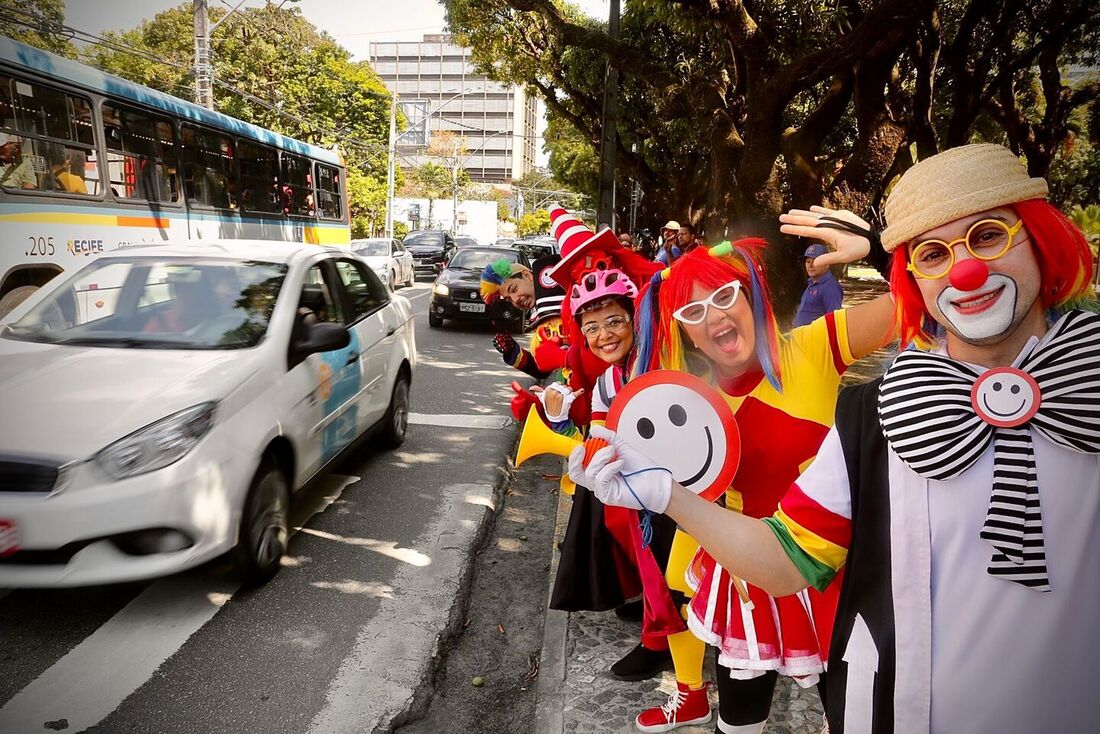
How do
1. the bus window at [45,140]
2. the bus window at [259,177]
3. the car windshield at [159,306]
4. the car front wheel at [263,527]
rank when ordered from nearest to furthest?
the car front wheel at [263,527], the car windshield at [159,306], the bus window at [45,140], the bus window at [259,177]

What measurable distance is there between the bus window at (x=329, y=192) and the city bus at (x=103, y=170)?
6.83 ft

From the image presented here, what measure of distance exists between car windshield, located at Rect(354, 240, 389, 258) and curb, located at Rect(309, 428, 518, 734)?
15.1 meters

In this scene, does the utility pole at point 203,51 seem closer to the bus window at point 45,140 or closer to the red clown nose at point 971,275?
the bus window at point 45,140

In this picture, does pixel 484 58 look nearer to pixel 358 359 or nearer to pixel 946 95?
pixel 946 95

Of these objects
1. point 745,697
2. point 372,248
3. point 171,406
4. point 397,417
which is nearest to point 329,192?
point 372,248

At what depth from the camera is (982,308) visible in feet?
3.77

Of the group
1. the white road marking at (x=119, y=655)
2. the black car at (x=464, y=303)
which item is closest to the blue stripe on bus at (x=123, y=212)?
the black car at (x=464, y=303)

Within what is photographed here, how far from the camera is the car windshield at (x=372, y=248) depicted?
740 inches

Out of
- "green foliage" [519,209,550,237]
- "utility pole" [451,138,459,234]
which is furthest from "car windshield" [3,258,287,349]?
"green foliage" [519,209,550,237]

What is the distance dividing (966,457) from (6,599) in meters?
3.94

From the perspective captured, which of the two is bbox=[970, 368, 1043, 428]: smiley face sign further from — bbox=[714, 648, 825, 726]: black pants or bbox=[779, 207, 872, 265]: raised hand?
bbox=[714, 648, 825, 726]: black pants

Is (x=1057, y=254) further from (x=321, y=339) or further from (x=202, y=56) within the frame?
(x=202, y=56)

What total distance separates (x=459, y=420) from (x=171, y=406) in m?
3.98

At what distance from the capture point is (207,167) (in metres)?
9.86
